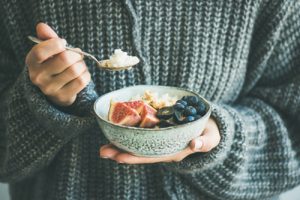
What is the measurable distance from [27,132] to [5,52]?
178mm

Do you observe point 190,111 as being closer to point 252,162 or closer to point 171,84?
point 171,84

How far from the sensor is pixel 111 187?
2.70 feet

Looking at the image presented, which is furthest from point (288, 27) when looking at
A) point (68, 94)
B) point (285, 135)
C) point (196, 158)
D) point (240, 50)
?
point (68, 94)

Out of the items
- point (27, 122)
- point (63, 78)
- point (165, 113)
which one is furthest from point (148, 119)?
point (27, 122)

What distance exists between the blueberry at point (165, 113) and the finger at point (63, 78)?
13cm

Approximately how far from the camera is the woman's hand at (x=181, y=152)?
2.08ft

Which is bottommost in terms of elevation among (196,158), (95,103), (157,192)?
(157,192)

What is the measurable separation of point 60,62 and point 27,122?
207 mm

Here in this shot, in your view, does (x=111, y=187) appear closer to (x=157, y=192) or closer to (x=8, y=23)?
(x=157, y=192)

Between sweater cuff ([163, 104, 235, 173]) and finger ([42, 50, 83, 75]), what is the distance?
0.84 feet

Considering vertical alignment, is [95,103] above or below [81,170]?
above

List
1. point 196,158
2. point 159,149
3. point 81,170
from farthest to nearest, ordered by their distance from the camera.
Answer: point 81,170, point 196,158, point 159,149

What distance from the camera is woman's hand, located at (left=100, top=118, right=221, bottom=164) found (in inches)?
25.0

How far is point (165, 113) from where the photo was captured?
0.63 m
